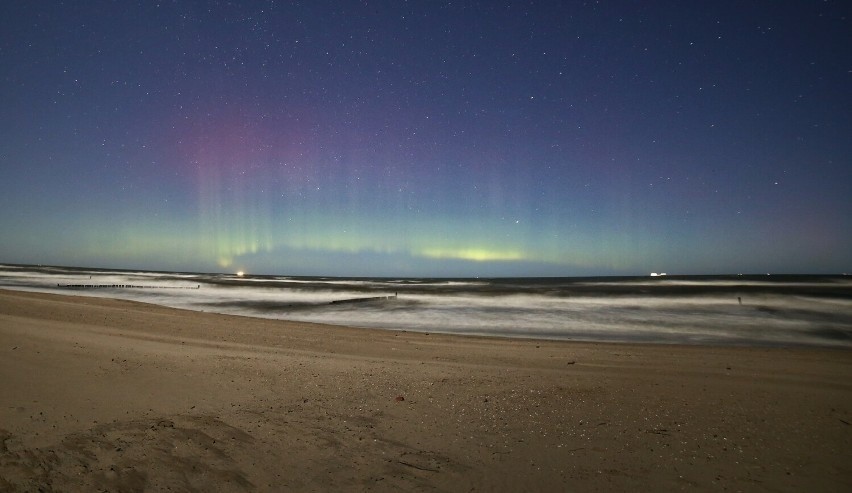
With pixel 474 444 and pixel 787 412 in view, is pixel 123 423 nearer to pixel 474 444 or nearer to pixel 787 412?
pixel 474 444

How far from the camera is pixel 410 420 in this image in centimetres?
557

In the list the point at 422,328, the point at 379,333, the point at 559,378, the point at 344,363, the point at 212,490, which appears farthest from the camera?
the point at 422,328

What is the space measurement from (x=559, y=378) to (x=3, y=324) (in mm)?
13191

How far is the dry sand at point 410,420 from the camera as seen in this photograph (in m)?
4.14

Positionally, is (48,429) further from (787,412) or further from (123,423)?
(787,412)

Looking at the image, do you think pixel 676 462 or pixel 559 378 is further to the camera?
pixel 559 378

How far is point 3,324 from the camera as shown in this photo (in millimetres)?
10539

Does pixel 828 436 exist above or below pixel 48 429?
below

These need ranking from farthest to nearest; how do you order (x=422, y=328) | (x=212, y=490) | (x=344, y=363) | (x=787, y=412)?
(x=422, y=328) < (x=344, y=363) < (x=787, y=412) < (x=212, y=490)

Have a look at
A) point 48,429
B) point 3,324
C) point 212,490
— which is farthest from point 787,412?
point 3,324

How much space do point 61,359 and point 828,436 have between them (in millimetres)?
11685

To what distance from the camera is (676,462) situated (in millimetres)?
4488

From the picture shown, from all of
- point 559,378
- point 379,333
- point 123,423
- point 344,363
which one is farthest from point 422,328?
point 123,423

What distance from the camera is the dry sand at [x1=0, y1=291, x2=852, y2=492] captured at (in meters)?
4.14
